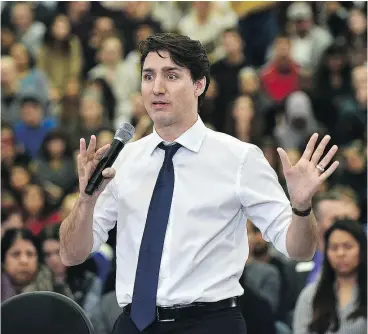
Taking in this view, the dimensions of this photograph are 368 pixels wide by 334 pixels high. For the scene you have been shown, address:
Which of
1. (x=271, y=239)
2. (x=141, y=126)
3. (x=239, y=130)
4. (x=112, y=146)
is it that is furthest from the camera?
(x=239, y=130)

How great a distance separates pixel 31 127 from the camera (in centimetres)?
973

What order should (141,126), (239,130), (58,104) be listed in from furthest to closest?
(58,104)
(239,130)
(141,126)

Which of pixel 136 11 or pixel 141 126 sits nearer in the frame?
pixel 141 126

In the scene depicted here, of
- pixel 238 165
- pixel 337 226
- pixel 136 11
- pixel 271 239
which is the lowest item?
pixel 337 226

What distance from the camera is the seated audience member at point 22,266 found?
614 centimetres

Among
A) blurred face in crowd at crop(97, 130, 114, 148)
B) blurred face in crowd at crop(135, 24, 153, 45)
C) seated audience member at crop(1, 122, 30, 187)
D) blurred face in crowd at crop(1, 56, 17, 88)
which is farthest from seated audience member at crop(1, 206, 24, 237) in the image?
blurred face in crowd at crop(135, 24, 153, 45)

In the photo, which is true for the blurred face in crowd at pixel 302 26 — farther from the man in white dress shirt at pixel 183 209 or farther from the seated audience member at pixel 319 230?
the man in white dress shirt at pixel 183 209

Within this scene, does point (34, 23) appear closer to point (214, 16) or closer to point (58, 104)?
point (58, 104)

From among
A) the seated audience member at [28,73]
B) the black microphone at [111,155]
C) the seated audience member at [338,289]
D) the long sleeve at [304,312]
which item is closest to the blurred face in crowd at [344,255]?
the seated audience member at [338,289]

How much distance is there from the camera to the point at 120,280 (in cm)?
365

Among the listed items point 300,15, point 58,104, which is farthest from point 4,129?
point 300,15

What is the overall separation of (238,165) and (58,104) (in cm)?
681

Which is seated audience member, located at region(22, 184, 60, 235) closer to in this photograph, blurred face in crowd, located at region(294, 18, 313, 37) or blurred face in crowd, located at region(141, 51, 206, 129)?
blurred face in crowd, located at region(294, 18, 313, 37)

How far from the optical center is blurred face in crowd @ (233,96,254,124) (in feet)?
31.4
